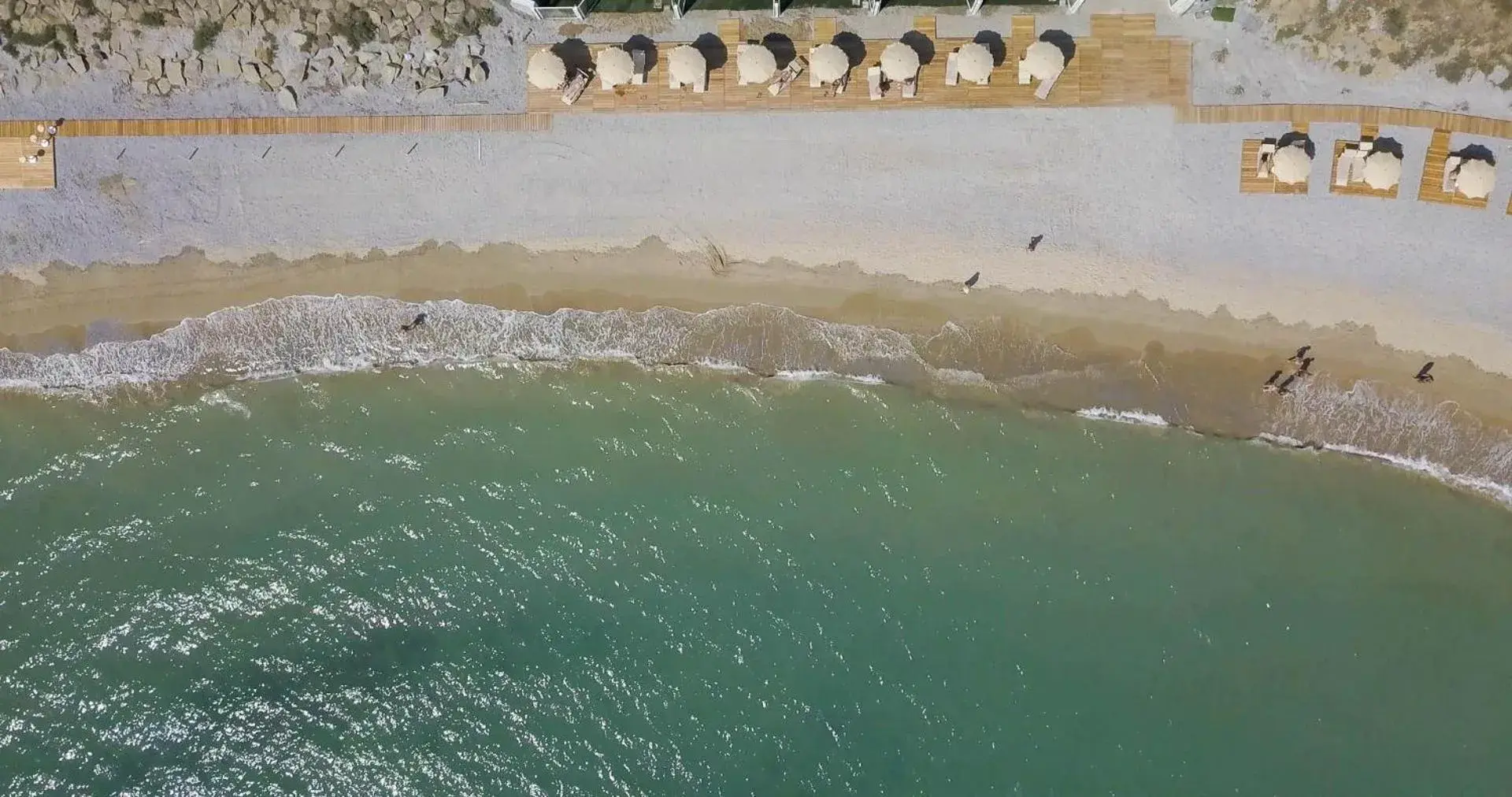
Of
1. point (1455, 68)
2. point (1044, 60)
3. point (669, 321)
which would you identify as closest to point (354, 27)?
point (669, 321)

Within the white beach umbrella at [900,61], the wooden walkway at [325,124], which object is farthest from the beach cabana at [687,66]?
the white beach umbrella at [900,61]

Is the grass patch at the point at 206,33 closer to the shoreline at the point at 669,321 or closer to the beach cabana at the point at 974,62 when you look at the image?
the shoreline at the point at 669,321

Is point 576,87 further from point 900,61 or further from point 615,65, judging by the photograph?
point 900,61

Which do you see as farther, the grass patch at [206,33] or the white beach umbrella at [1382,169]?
the grass patch at [206,33]

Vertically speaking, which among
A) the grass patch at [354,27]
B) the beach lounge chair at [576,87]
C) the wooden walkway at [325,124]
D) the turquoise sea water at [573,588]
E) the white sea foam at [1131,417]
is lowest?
the turquoise sea water at [573,588]

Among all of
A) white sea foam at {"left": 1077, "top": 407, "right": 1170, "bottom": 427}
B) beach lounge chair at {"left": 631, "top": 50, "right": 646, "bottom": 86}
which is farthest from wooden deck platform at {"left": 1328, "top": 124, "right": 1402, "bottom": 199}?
beach lounge chair at {"left": 631, "top": 50, "right": 646, "bottom": 86}

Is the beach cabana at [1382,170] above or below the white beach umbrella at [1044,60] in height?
below

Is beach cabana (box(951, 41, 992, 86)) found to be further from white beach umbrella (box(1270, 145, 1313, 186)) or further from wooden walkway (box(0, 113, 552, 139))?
wooden walkway (box(0, 113, 552, 139))
